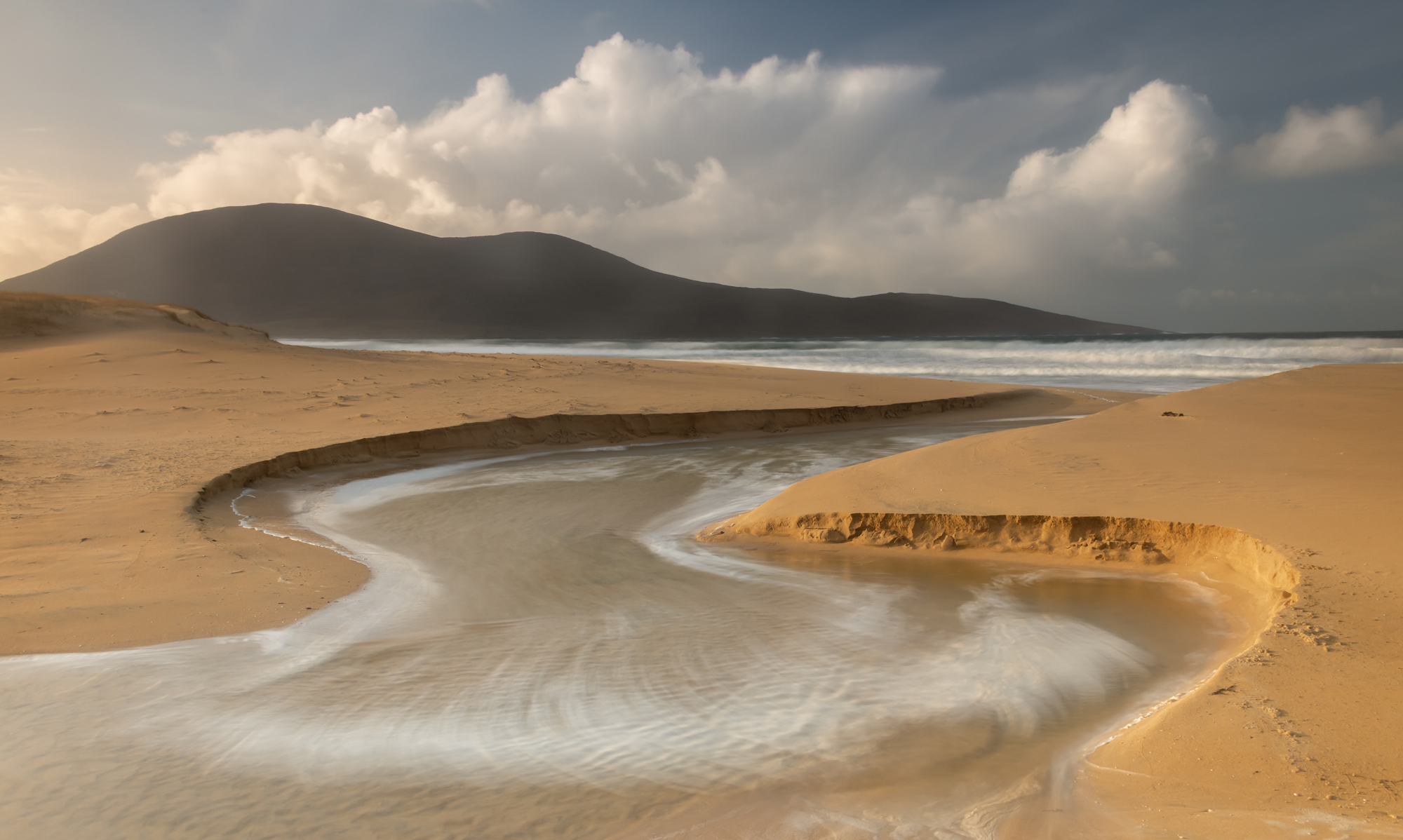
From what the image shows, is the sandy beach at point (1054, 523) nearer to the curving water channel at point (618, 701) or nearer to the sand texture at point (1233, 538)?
the sand texture at point (1233, 538)

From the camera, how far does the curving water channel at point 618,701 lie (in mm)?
2162

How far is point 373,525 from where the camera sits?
5855 mm

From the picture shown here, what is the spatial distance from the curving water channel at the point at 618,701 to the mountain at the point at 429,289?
57.9m

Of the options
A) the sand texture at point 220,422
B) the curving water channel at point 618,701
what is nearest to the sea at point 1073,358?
the sand texture at point 220,422

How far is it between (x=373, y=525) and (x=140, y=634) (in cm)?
258

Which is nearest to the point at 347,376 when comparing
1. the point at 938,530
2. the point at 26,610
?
the point at 26,610

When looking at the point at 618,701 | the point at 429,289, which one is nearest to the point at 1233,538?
the point at 618,701

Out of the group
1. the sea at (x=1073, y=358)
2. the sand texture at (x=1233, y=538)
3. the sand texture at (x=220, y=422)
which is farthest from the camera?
the sea at (x=1073, y=358)

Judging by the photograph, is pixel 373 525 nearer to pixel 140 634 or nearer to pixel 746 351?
pixel 140 634

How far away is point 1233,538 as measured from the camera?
4152 millimetres

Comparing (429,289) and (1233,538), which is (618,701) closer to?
(1233,538)

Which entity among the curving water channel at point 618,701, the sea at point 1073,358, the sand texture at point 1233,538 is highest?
the sea at point 1073,358

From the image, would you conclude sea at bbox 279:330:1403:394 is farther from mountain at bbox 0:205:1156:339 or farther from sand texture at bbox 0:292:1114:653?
mountain at bbox 0:205:1156:339

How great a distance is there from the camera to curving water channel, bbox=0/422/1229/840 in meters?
2.16
